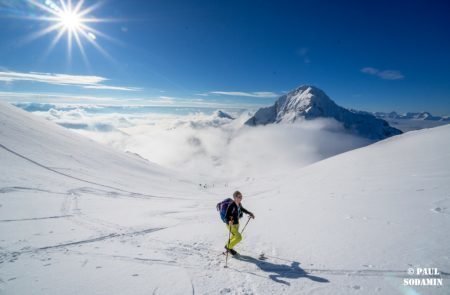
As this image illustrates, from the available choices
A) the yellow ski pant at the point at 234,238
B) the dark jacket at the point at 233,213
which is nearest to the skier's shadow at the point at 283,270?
the yellow ski pant at the point at 234,238

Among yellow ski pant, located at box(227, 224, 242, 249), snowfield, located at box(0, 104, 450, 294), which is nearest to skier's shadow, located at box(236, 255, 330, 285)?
snowfield, located at box(0, 104, 450, 294)

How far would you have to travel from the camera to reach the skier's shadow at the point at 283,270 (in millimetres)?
6527

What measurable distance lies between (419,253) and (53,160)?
34.3m

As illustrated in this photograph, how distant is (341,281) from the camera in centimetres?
616

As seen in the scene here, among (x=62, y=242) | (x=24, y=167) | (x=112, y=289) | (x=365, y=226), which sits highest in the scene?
(x=24, y=167)

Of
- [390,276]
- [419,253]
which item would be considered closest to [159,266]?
[390,276]

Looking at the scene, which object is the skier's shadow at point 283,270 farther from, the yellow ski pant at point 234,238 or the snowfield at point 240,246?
the yellow ski pant at point 234,238

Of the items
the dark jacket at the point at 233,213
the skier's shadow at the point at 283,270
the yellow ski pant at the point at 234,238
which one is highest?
the dark jacket at the point at 233,213

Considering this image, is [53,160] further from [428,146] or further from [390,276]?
[428,146]

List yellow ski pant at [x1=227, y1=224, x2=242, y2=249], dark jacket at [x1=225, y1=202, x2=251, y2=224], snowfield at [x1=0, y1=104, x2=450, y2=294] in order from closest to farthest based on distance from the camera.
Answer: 1. snowfield at [x1=0, y1=104, x2=450, y2=294]
2. yellow ski pant at [x1=227, y1=224, x2=242, y2=249]
3. dark jacket at [x1=225, y1=202, x2=251, y2=224]

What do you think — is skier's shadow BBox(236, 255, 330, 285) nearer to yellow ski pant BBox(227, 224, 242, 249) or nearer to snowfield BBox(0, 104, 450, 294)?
snowfield BBox(0, 104, 450, 294)

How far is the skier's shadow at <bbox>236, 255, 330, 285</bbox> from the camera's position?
6.53 m

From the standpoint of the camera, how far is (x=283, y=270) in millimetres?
7094

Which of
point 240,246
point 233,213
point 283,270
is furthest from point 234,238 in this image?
point 283,270
